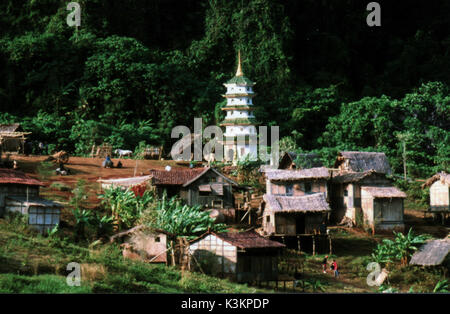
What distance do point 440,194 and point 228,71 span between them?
96.9 ft

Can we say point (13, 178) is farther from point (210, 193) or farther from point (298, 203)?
point (298, 203)

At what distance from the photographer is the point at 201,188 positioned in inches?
1582

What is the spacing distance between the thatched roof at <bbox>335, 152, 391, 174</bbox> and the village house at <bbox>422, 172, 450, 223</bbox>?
3.06 m

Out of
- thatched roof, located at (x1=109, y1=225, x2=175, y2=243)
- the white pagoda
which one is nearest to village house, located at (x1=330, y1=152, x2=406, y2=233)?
the white pagoda

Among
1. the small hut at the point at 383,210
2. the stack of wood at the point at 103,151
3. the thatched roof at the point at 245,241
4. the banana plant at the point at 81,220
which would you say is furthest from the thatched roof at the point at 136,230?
the stack of wood at the point at 103,151

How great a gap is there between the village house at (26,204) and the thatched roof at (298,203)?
11.0 metres

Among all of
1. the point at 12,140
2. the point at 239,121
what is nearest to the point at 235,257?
the point at 12,140

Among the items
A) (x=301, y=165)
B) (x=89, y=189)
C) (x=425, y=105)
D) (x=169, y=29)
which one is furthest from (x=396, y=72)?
(x=89, y=189)

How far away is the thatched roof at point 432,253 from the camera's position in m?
33.9

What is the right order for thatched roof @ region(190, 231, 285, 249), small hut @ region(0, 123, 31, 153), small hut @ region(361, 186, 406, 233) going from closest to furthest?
thatched roof @ region(190, 231, 285, 249)
small hut @ region(361, 186, 406, 233)
small hut @ region(0, 123, 31, 153)

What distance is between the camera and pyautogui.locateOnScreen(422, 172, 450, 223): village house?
1747 inches

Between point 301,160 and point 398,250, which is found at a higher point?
point 301,160

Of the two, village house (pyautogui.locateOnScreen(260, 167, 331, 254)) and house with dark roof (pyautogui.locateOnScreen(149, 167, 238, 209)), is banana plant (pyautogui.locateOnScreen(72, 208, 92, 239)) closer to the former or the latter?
house with dark roof (pyautogui.locateOnScreen(149, 167, 238, 209))

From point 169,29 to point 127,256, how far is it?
47.0 m
